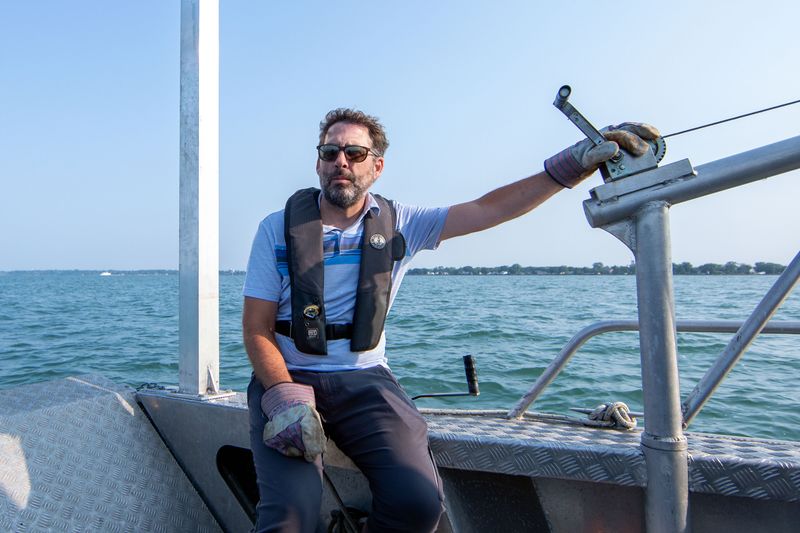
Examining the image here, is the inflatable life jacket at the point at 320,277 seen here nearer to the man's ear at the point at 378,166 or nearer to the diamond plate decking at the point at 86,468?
the man's ear at the point at 378,166

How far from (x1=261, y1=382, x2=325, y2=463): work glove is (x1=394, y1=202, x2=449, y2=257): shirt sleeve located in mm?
769

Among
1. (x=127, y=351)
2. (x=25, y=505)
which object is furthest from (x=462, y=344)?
(x=25, y=505)

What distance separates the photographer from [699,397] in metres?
1.60

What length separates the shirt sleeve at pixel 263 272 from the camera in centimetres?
197

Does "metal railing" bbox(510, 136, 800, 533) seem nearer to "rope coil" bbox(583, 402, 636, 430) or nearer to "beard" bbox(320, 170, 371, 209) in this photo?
"rope coil" bbox(583, 402, 636, 430)

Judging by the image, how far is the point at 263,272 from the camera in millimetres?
1990

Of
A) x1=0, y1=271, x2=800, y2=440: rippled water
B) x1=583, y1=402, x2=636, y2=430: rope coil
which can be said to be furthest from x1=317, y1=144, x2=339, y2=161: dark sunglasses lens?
x1=0, y1=271, x2=800, y2=440: rippled water

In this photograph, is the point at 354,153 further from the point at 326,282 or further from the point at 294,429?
the point at 294,429

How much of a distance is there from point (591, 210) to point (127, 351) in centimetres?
992

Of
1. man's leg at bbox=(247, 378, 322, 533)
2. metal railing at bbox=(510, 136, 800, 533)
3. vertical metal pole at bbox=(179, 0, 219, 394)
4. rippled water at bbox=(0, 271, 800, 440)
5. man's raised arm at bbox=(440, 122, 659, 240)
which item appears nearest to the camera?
metal railing at bbox=(510, 136, 800, 533)

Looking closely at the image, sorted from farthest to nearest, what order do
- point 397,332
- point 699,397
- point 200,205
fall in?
point 397,332 < point 200,205 < point 699,397

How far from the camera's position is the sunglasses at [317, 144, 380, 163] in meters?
2.15

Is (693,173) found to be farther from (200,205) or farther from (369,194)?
(200,205)

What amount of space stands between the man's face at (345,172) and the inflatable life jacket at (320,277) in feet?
0.29
